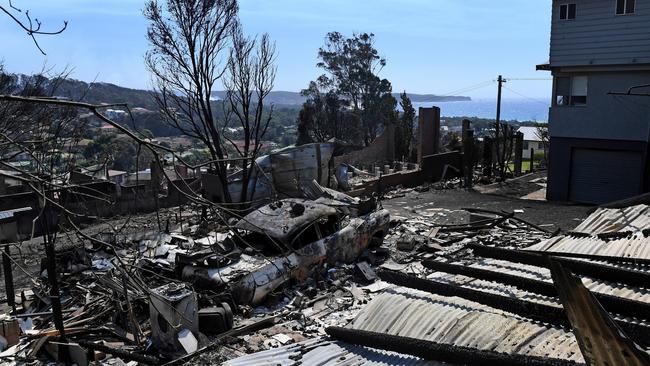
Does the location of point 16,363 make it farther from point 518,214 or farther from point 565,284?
point 518,214

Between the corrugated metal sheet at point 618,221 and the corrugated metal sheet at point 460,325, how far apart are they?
562 centimetres

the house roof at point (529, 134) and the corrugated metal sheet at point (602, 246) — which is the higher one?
the house roof at point (529, 134)

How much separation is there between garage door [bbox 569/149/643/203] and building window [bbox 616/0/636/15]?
16.1 feet

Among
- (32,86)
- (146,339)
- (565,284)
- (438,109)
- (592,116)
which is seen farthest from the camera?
(438,109)

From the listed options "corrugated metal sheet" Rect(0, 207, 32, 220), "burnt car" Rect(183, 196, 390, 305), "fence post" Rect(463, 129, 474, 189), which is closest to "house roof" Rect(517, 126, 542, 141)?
"fence post" Rect(463, 129, 474, 189)

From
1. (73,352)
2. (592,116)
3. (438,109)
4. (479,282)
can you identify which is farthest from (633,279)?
(438,109)

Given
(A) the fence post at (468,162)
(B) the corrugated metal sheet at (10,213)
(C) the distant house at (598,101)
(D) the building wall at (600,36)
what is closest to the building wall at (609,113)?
(C) the distant house at (598,101)

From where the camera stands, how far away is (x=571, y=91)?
1908 centimetres

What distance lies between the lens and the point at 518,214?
17000 mm

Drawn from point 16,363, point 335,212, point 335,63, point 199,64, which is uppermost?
point 335,63

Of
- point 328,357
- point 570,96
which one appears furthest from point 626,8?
point 328,357

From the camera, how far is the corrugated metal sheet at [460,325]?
415cm

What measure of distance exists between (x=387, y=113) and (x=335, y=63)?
6.61 m

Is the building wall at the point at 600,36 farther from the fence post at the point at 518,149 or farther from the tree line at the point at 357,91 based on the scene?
the tree line at the point at 357,91
